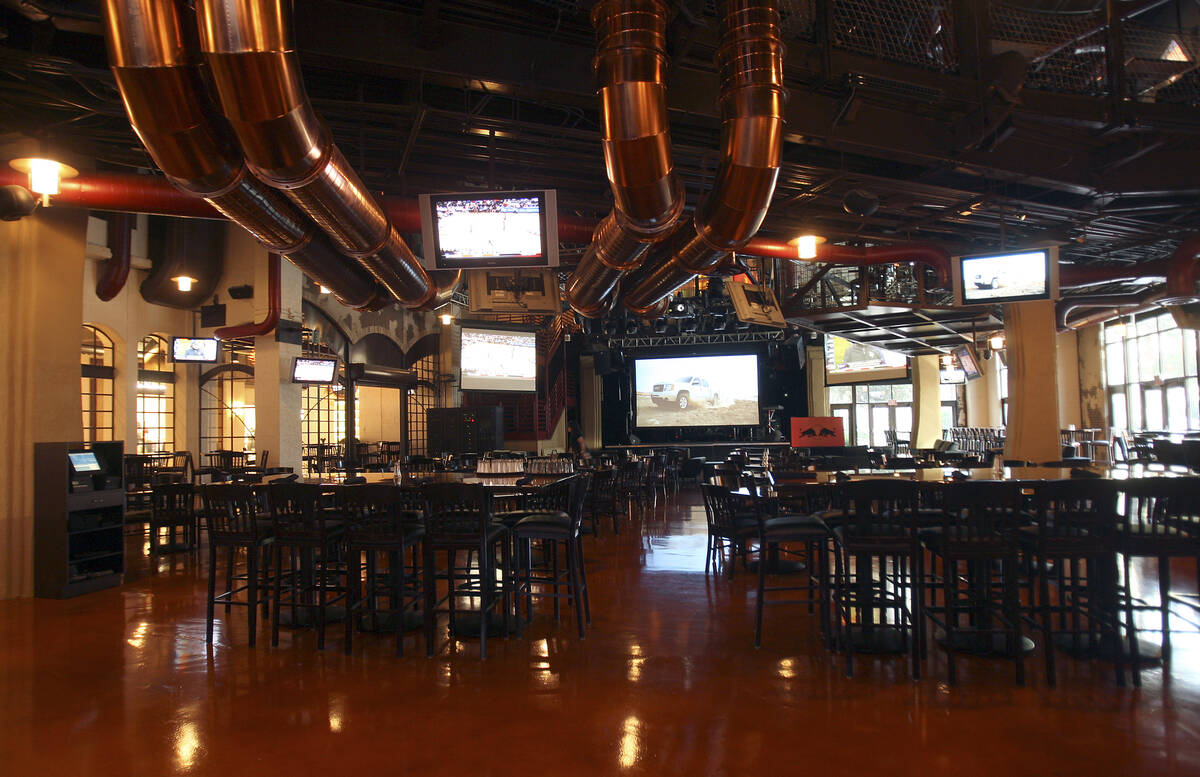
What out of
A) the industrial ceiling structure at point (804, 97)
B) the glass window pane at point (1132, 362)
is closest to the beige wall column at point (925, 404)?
the glass window pane at point (1132, 362)

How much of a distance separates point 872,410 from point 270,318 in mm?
15739

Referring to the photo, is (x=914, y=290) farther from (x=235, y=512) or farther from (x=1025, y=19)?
(x=235, y=512)

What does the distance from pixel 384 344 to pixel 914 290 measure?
998cm

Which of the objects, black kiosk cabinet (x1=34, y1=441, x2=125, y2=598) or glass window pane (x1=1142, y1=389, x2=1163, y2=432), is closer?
black kiosk cabinet (x1=34, y1=441, x2=125, y2=598)

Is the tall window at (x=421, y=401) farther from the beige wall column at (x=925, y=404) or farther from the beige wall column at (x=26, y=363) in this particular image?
the beige wall column at (x=925, y=404)

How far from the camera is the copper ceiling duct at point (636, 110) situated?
3455 millimetres

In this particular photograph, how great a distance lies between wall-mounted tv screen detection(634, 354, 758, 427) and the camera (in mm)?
17984

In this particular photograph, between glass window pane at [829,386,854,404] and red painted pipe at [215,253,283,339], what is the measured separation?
48.6ft

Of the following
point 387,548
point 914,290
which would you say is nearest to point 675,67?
point 387,548

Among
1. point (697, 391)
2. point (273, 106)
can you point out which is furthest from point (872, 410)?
point (273, 106)

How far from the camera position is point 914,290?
10.0 metres

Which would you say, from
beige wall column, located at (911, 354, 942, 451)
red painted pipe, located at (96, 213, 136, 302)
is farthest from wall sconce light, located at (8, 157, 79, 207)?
beige wall column, located at (911, 354, 942, 451)

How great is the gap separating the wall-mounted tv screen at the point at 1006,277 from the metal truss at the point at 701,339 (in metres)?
10.6

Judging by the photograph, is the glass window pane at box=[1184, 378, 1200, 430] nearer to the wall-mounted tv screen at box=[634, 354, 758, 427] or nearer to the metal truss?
the metal truss
